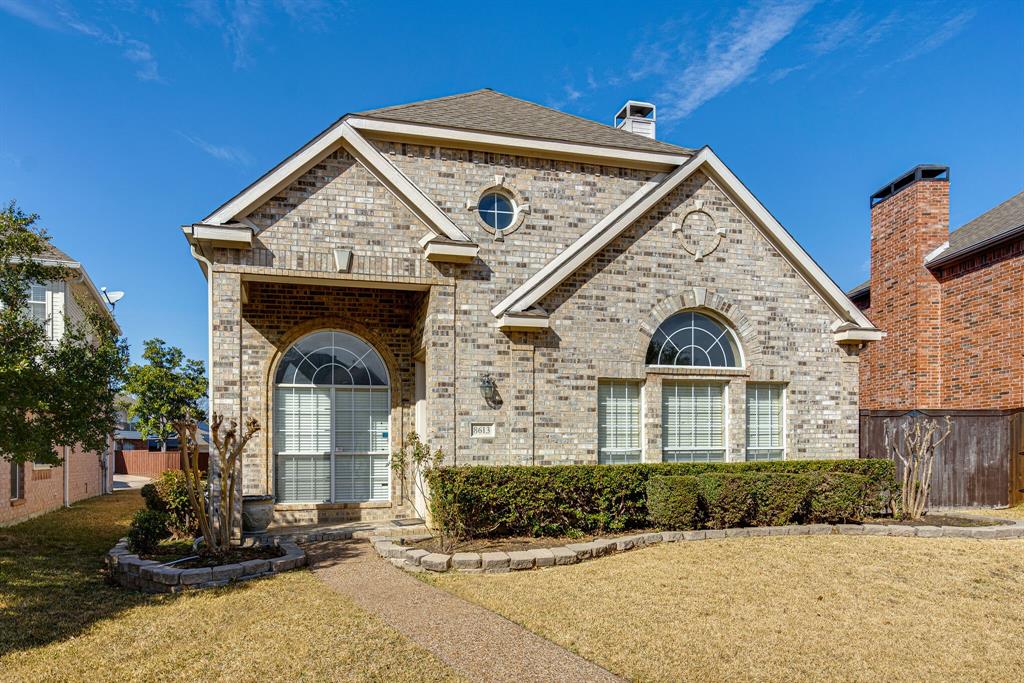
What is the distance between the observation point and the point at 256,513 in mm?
10844

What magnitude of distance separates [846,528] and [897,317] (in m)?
10.3

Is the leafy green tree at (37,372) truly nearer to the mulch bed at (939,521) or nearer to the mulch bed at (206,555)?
the mulch bed at (206,555)

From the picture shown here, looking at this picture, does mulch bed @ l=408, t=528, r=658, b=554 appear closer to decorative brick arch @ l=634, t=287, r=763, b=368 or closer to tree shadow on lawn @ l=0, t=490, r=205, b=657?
decorative brick arch @ l=634, t=287, r=763, b=368

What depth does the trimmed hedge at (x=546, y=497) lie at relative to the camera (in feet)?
32.8

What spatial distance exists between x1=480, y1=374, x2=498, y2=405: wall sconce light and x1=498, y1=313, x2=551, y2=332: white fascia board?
0.88 meters

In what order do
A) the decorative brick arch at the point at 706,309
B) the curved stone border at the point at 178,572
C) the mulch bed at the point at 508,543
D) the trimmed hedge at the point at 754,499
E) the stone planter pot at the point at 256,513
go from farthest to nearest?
the decorative brick arch at the point at 706,309 < the stone planter pot at the point at 256,513 < the trimmed hedge at the point at 754,499 < the mulch bed at the point at 508,543 < the curved stone border at the point at 178,572

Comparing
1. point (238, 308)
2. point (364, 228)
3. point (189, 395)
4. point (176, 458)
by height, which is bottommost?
point (176, 458)

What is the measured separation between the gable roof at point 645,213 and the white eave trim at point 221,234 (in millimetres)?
4061

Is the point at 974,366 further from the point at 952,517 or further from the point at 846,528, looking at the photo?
the point at 846,528

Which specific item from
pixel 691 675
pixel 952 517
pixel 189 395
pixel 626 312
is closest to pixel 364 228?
pixel 626 312

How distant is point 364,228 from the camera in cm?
1115

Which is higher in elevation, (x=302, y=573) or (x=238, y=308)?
(x=238, y=308)

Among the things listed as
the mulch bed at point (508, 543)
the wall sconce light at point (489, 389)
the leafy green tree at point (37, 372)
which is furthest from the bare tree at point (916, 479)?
the leafy green tree at point (37, 372)

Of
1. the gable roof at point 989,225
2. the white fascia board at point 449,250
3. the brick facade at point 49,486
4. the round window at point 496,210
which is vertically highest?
the gable roof at point 989,225
